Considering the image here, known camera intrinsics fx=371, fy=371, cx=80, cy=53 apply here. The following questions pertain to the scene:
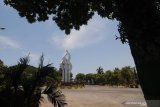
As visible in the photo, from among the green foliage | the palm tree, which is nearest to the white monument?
the green foliage

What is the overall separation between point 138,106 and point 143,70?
1502 centimetres

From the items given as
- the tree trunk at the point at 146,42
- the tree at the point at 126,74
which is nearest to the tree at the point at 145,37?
the tree trunk at the point at 146,42

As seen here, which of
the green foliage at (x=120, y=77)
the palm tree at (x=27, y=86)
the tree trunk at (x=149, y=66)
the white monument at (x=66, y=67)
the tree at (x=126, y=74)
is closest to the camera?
the tree trunk at (x=149, y=66)

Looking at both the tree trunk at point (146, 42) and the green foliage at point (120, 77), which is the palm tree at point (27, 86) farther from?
the green foliage at point (120, 77)

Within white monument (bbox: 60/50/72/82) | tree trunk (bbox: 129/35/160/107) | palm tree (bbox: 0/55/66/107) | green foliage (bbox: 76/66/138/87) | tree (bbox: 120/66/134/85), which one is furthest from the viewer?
tree (bbox: 120/66/134/85)

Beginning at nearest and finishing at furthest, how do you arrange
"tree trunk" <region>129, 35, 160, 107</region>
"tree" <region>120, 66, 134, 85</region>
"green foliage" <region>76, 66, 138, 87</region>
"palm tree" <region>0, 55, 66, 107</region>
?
"tree trunk" <region>129, 35, 160, 107</region>
"palm tree" <region>0, 55, 66, 107</region>
"green foliage" <region>76, 66, 138, 87</region>
"tree" <region>120, 66, 134, 85</region>

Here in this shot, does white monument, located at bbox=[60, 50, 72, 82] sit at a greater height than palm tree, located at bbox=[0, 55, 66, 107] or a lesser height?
greater

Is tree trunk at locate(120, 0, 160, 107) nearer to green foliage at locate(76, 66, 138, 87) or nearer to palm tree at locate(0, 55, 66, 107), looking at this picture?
palm tree at locate(0, 55, 66, 107)

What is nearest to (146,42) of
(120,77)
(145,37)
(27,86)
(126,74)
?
(145,37)

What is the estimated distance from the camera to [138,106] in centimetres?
2395

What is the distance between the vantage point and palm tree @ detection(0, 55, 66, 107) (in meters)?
11.6

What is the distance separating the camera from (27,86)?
38.2ft

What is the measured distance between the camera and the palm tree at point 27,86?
1161 cm

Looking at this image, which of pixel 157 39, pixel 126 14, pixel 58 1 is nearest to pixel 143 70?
pixel 157 39
